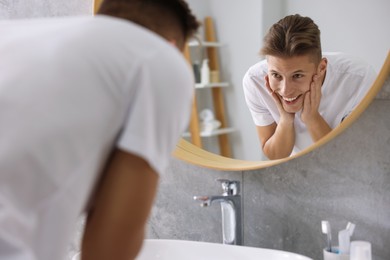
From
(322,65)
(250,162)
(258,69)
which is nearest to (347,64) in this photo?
(322,65)

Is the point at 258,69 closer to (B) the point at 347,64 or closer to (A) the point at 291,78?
(A) the point at 291,78

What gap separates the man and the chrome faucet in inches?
4.4

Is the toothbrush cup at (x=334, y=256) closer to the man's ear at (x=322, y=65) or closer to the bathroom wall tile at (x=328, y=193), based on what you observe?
the bathroom wall tile at (x=328, y=193)

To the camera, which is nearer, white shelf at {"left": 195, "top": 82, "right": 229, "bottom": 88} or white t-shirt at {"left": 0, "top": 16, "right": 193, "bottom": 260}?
white t-shirt at {"left": 0, "top": 16, "right": 193, "bottom": 260}

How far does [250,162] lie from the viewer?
132 cm

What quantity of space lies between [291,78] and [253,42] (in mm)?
136

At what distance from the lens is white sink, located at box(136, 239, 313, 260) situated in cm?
121

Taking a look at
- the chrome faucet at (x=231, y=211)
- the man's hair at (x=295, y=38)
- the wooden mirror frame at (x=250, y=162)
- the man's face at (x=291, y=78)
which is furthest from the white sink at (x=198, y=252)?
the man's hair at (x=295, y=38)

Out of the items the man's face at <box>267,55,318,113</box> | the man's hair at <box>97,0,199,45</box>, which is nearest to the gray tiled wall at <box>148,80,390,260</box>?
the man's face at <box>267,55,318,113</box>

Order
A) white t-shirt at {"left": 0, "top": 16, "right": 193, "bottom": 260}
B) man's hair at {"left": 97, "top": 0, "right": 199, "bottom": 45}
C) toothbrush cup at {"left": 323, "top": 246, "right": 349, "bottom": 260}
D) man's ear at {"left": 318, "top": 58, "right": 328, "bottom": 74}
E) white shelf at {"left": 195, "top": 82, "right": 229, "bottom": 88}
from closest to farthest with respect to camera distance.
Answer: white t-shirt at {"left": 0, "top": 16, "right": 193, "bottom": 260}
man's hair at {"left": 97, "top": 0, "right": 199, "bottom": 45}
toothbrush cup at {"left": 323, "top": 246, "right": 349, "bottom": 260}
man's ear at {"left": 318, "top": 58, "right": 328, "bottom": 74}
white shelf at {"left": 195, "top": 82, "right": 229, "bottom": 88}

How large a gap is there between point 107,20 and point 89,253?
29 cm

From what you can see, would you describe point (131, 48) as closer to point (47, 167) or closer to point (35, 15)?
point (47, 167)

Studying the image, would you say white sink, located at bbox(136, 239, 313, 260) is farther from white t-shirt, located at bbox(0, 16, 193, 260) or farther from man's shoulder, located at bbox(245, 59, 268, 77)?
white t-shirt, located at bbox(0, 16, 193, 260)

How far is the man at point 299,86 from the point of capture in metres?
1.17
